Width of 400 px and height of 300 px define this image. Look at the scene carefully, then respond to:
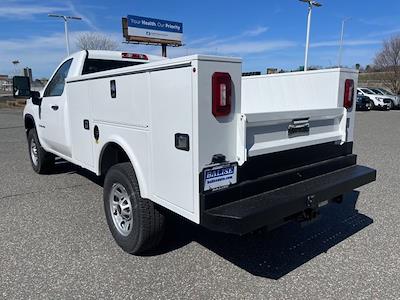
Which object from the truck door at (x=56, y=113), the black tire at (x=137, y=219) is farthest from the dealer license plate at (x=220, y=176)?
the truck door at (x=56, y=113)

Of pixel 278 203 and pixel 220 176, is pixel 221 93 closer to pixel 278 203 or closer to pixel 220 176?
pixel 220 176

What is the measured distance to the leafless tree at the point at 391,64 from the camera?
124ft

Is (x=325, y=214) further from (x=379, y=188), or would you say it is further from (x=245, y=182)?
(x=245, y=182)

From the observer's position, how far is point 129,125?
326 centimetres

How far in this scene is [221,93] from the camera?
255cm

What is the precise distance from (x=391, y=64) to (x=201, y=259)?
4172 centimetres

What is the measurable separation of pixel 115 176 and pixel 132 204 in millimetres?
374

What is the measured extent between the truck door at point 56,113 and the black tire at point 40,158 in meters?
0.55

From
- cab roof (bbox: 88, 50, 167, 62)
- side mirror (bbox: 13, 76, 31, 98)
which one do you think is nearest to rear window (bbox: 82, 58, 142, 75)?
cab roof (bbox: 88, 50, 167, 62)

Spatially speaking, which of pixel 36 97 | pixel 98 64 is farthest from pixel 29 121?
pixel 98 64

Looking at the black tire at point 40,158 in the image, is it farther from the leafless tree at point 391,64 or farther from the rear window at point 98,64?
the leafless tree at point 391,64

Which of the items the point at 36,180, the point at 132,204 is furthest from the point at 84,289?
the point at 36,180

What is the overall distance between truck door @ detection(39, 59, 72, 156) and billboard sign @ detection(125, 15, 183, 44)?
113 ft

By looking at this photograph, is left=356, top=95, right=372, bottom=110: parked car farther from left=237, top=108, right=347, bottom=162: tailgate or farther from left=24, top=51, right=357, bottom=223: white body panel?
left=237, top=108, right=347, bottom=162: tailgate
